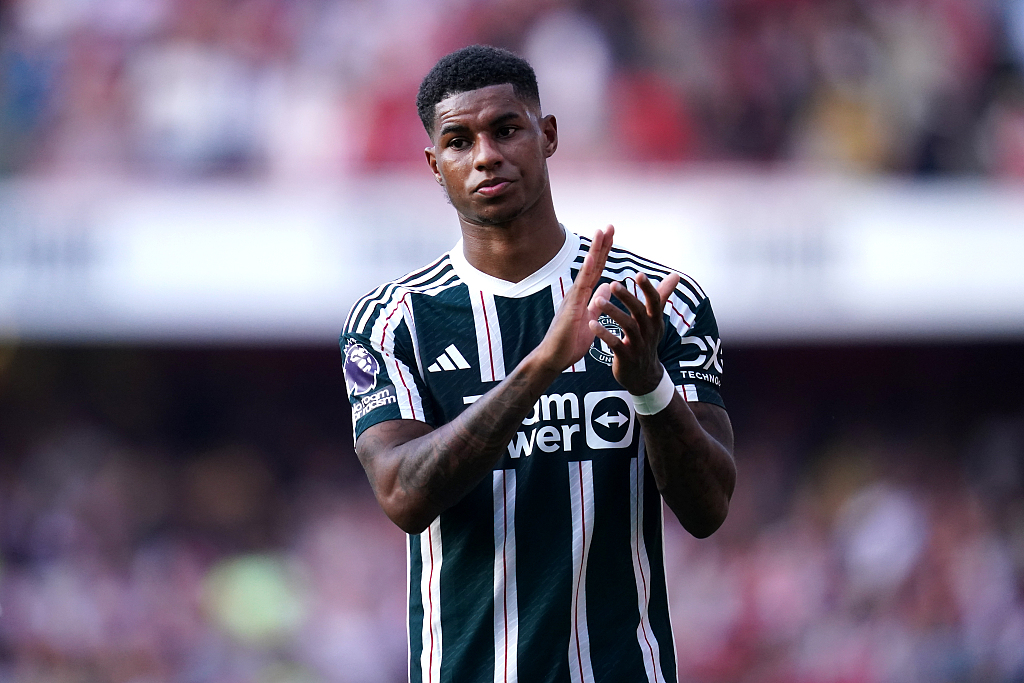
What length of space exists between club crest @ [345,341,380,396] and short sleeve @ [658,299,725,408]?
0.62 meters

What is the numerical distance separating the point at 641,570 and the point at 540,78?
23.8 feet

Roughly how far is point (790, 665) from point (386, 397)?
7032 millimetres

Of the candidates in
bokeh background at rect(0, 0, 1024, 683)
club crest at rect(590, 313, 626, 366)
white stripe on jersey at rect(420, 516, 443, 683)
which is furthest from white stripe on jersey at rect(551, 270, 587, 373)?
bokeh background at rect(0, 0, 1024, 683)

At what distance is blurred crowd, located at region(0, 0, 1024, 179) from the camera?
9.45 metres

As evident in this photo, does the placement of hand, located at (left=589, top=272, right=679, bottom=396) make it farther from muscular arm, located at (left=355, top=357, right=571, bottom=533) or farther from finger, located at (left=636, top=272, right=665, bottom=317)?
muscular arm, located at (left=355, top=357, right=571, bottom=533)

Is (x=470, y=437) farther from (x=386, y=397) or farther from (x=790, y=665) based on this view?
(x=790, y=665)

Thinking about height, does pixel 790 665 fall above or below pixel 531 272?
below

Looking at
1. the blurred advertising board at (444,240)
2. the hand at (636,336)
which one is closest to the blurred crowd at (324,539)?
the blurred advertising board at (444,240)

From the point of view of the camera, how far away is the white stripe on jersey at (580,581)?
2.67 m

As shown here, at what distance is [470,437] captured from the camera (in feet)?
8.11

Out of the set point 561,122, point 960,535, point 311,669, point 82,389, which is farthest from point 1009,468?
point 82,389

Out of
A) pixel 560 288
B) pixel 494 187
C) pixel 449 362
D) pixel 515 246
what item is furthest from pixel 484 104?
pixel 449 362

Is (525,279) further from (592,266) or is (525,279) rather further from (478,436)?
(478,436)

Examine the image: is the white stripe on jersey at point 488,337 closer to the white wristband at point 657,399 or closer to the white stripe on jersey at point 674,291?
the white stripe on jersey at point 674,291
